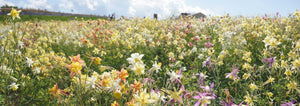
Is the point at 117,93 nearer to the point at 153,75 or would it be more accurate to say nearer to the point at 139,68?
the point at 139,68

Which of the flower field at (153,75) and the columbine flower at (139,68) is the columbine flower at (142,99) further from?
the columbine flower at (139,68)

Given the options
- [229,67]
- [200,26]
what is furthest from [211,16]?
[229,67]

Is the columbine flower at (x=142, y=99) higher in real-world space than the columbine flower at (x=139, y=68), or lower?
lower

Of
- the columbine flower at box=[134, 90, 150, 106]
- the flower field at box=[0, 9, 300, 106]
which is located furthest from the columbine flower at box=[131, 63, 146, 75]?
the columbine flower at box=[134, 90, 150, 106]

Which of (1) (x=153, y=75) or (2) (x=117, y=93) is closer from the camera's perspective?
(2) (x=117, y=93)

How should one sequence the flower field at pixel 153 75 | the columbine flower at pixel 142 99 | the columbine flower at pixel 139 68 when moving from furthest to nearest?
1. the flower field at pixel 153 75
2. the columbine flower at pixel 139 68
3. the columbine flower at pixel 142 99

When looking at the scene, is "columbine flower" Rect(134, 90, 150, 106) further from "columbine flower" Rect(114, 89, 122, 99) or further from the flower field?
"columbine flower" Rect(114, 89, 122, 99)

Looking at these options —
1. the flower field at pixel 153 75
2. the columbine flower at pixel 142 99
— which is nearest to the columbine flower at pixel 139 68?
the flower field at pixel 153 75

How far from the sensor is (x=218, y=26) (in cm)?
596

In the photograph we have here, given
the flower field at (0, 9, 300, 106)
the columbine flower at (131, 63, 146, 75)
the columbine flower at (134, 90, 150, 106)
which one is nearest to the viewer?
the columbine flower at (134, 90, 150, 106)

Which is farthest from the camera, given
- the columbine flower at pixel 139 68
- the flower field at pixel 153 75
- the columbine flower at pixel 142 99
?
the flower field at pixel 153 75

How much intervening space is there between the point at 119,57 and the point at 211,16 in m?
4.12

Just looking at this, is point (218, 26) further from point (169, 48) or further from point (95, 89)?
point (95, 89)

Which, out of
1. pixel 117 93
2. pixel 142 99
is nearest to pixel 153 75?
pixel 117 93
